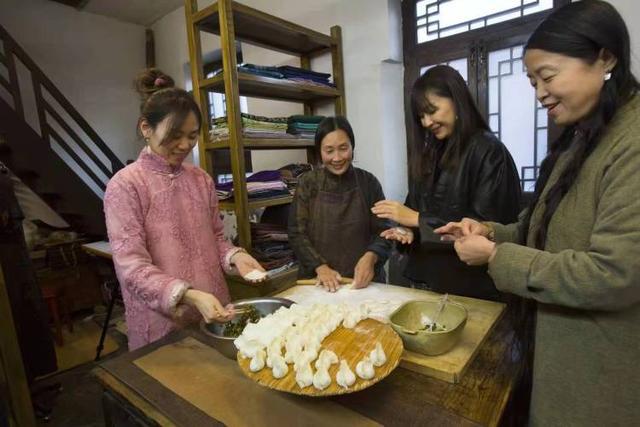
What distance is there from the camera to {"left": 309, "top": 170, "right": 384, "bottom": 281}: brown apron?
1842 mm

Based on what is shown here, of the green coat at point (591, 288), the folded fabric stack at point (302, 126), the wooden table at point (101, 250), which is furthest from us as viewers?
the wooden table at point (101, 250)

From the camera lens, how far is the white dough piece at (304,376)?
2.50ft

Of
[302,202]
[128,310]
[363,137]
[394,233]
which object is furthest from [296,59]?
[128,310]

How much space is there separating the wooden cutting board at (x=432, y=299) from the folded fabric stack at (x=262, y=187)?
104 cm

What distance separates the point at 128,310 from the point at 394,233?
3.32ft

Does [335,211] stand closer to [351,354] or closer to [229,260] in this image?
[229,260]

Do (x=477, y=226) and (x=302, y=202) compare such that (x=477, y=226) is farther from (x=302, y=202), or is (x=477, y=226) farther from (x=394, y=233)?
(x=302, y=202)

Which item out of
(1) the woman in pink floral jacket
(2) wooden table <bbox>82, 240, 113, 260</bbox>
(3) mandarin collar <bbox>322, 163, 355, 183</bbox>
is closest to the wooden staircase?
(2) wooden table <bbox>82, 240, 113, 260</bbox>

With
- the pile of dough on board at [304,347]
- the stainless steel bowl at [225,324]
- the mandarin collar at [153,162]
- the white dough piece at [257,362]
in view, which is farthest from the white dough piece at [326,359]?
the mandarin collar at [153,162]

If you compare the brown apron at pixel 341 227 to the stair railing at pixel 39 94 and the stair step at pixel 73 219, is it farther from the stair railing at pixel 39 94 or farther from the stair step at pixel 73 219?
the stair step at pixel 73 219

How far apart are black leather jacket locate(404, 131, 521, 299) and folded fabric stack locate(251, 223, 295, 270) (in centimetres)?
111

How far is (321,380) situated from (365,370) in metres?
0.09

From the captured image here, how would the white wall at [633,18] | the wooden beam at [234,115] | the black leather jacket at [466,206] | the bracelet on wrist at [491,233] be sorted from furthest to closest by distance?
the wooden beam at [234,115], the white wall at [633,18], the black leather jacket at [466,206], the bracelet on wrist at [491,233]

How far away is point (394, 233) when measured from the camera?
4.79 ft
